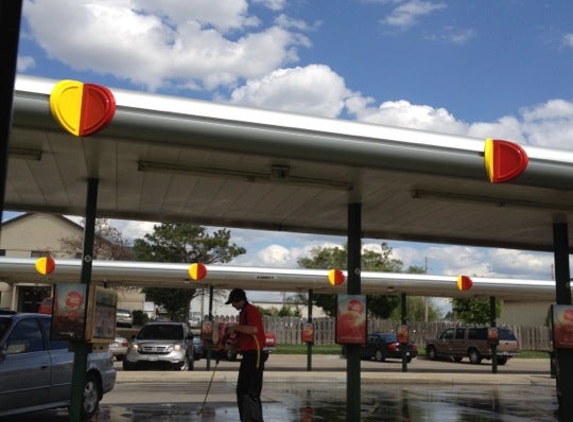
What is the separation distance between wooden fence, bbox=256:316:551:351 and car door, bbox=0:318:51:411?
34404mm

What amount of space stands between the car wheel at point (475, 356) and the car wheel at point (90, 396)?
2627 centimetres

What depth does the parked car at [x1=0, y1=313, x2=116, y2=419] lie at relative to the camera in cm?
972

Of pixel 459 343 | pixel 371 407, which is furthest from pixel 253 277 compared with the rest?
pixel 459 343

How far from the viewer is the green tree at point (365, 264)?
2037 inches

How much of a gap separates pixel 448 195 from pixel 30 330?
6656 mm

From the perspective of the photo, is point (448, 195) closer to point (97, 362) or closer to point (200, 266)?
point (97, 362)

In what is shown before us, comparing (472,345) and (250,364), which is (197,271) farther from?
(472,345)

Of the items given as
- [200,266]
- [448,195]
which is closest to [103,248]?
[200,266]

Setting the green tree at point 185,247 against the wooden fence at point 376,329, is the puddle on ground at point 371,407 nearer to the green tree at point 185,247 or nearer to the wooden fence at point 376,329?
the wooden fence at point 376,329

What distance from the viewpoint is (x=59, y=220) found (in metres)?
54.9

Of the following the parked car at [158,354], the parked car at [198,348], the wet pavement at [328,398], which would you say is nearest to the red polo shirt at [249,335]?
the wet pavement at [328,398]

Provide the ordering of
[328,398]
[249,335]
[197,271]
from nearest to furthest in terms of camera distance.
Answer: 1. [249,335]
2. [328,398]
3. [197,271]

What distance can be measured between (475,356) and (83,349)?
28.7m

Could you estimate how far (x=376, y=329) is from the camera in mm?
46000
